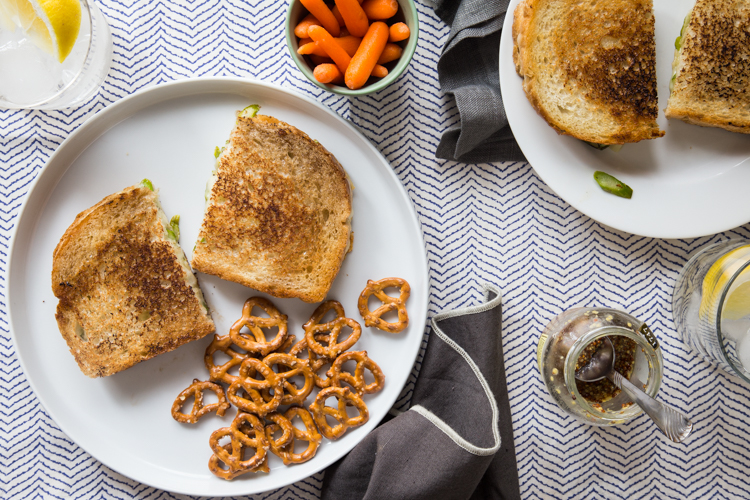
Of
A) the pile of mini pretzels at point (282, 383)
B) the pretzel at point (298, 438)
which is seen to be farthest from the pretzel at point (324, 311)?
the pretzel at point (298, 438)

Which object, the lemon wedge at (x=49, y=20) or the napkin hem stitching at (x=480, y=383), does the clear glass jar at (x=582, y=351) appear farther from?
the lemon wedge at (x=49, y=20)

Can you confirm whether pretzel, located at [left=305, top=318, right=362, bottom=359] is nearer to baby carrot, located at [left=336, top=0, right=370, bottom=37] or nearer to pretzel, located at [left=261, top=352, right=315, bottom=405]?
pretzel, located at [left=261, top=352, right=315, bottom=405]

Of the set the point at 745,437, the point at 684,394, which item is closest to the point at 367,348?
the point at 684,394

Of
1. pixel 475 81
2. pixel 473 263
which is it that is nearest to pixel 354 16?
pixel 475 81

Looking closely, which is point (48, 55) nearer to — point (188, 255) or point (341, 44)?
point (188, 255)

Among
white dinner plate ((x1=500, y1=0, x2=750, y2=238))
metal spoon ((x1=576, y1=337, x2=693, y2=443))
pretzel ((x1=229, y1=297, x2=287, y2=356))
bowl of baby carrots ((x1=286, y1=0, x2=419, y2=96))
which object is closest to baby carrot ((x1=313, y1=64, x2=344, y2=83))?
bowl of baby carrots ((x1=286, y1=0, x2=419, y2=96))

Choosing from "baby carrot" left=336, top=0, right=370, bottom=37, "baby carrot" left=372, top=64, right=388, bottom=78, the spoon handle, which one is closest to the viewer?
the spoon handle
